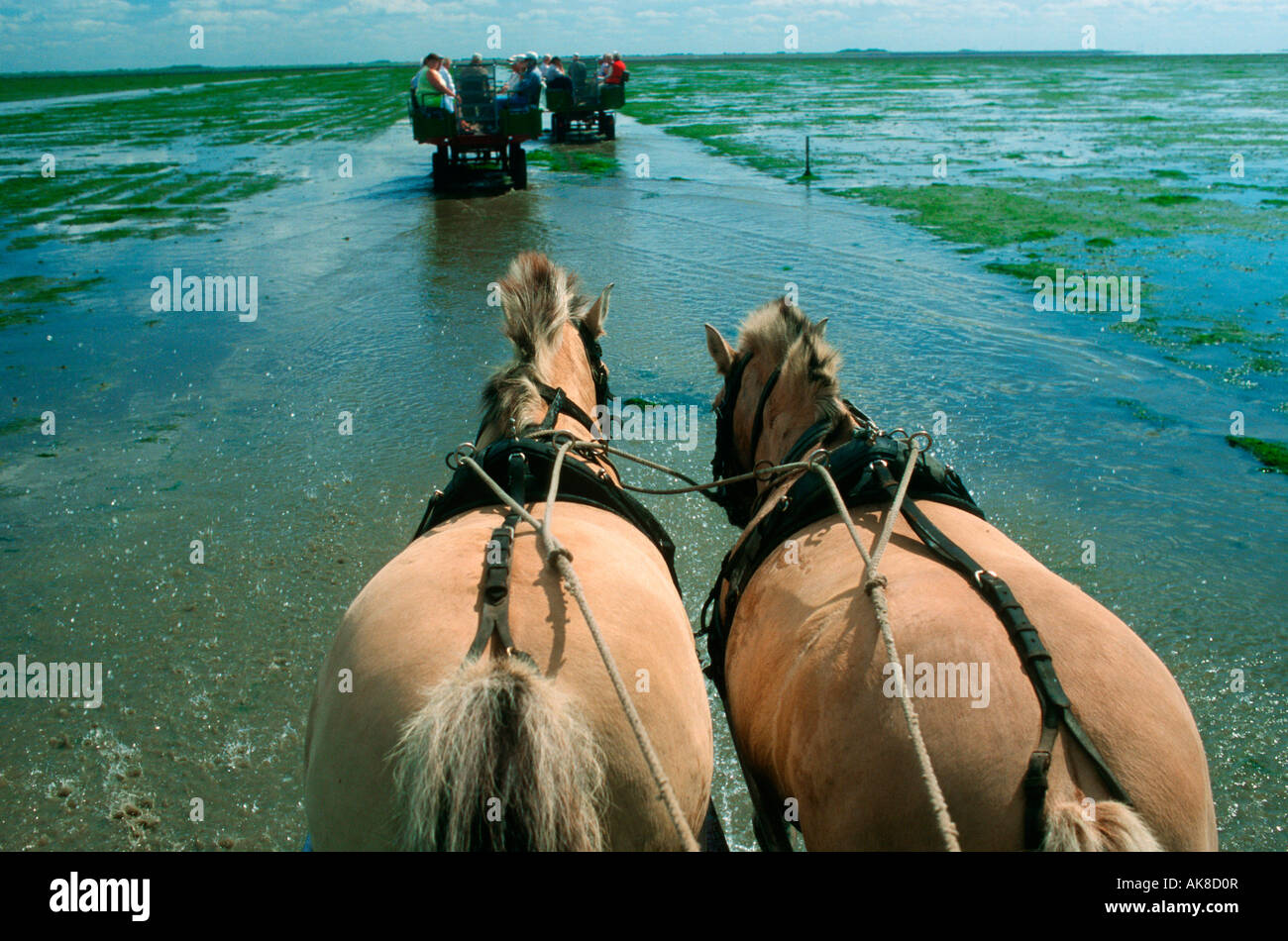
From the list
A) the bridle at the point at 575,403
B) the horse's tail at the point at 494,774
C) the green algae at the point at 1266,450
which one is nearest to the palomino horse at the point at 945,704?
the horse's tail at the point at 494,774

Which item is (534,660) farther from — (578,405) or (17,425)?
(17,425)

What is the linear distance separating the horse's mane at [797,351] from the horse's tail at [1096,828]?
5.59 feet

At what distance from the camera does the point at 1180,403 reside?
703 cm

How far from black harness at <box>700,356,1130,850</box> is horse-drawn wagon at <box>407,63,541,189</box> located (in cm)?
1518

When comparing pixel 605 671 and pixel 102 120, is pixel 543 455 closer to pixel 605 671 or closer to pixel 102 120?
pixel 605 671

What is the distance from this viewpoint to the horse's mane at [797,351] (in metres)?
3.13

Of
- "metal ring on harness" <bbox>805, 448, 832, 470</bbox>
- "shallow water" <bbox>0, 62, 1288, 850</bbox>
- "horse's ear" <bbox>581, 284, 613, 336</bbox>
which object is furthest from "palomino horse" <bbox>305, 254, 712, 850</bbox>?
"shallow water" <bbox>0, 62, 1288, 850</bbox>

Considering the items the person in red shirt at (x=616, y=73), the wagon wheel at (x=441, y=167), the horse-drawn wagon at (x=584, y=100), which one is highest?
the person in red shirt at (x=616, y=73)

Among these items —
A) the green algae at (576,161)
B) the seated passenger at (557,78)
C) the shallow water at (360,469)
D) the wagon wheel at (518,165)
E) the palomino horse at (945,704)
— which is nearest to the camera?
the palomino horse at (945,704)

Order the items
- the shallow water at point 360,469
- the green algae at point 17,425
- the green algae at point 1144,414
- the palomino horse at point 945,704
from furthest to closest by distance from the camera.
→ the green algae at point 17,425 < the green algae at point 1144,414 < the shallow water at point 360,469 < the palomino horse at point 945,704

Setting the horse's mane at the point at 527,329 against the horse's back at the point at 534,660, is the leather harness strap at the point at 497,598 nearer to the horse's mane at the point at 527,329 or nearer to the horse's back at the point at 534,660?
the horse's back at the point at 534,660

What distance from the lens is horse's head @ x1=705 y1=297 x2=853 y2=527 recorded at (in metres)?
3.14
